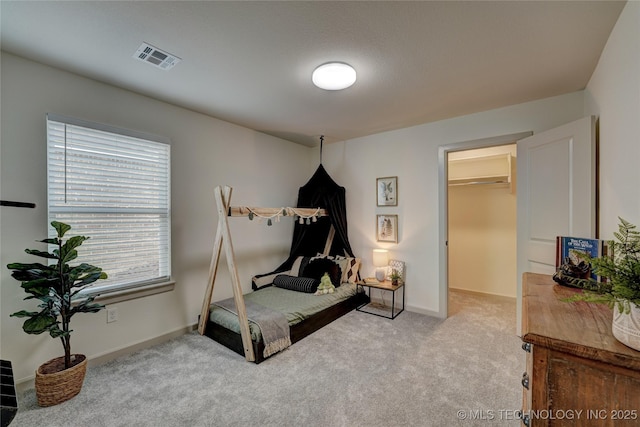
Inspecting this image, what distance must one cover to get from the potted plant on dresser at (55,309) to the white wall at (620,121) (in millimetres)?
3439

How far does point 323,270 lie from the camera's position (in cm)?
367

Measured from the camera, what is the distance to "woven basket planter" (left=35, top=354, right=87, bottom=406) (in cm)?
177

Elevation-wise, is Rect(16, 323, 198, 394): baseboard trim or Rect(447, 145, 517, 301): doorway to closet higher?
Rect(447, 145, 517, 301): doorway to closet

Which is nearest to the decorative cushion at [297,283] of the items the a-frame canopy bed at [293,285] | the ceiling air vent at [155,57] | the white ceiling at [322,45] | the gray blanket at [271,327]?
the a-frame canopy bed at [293,285]

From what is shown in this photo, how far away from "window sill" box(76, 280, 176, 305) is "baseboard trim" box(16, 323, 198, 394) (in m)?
0.44

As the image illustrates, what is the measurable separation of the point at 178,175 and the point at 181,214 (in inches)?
16.5

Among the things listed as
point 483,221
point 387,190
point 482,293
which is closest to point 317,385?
point 387,190

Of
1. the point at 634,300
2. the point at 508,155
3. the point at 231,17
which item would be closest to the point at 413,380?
the point at 634,300

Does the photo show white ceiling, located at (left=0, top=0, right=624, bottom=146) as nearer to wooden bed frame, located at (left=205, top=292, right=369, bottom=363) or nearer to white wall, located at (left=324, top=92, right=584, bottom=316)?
white wall, located at (left=324, top=92, right=584, bottom=316)

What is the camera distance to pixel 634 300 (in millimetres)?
737

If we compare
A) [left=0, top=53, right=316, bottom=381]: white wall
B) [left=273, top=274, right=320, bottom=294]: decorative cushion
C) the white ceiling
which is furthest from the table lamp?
the white ceiling

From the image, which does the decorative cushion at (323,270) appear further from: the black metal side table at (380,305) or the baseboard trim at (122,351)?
the baseboard trim at (122,351)

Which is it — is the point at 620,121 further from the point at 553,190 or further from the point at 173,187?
the point at 173,187

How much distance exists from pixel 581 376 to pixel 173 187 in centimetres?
318
